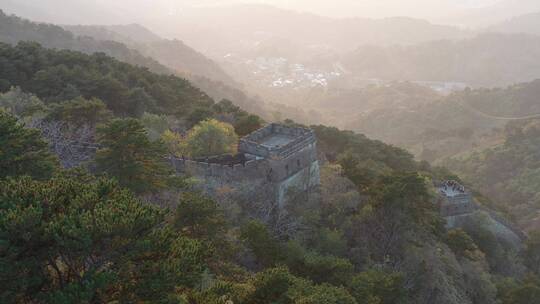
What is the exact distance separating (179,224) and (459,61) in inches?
5973

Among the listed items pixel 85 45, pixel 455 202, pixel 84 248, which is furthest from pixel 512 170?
pixel 84 248

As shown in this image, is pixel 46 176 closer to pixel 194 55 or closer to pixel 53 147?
pixel 53 147

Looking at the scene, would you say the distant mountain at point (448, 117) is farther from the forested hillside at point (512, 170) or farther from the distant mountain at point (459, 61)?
the distant mountain at point (459, 61)

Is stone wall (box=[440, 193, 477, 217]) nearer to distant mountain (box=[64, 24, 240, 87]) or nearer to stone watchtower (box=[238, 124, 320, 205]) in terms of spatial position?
stone watchtower (box=[238, 124, 320, 205])

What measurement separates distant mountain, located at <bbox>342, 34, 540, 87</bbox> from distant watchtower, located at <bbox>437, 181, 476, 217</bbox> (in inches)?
4697

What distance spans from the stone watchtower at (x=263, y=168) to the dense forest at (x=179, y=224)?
846mm

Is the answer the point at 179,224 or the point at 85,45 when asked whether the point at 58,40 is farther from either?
the point at 179,224

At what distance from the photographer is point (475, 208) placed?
115 ft

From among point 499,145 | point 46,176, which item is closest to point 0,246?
point 46,176

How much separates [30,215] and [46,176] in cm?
590

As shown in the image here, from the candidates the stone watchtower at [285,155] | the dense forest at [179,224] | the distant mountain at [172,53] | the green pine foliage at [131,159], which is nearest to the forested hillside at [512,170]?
the dense forest at [179,224]

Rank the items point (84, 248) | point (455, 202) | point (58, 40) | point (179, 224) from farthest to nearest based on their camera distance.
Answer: point (58, 40) < point (455, 202) < point (179, 224) < point (84, 248)

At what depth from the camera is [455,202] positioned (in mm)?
33062

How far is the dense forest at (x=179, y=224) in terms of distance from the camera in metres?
8.57
